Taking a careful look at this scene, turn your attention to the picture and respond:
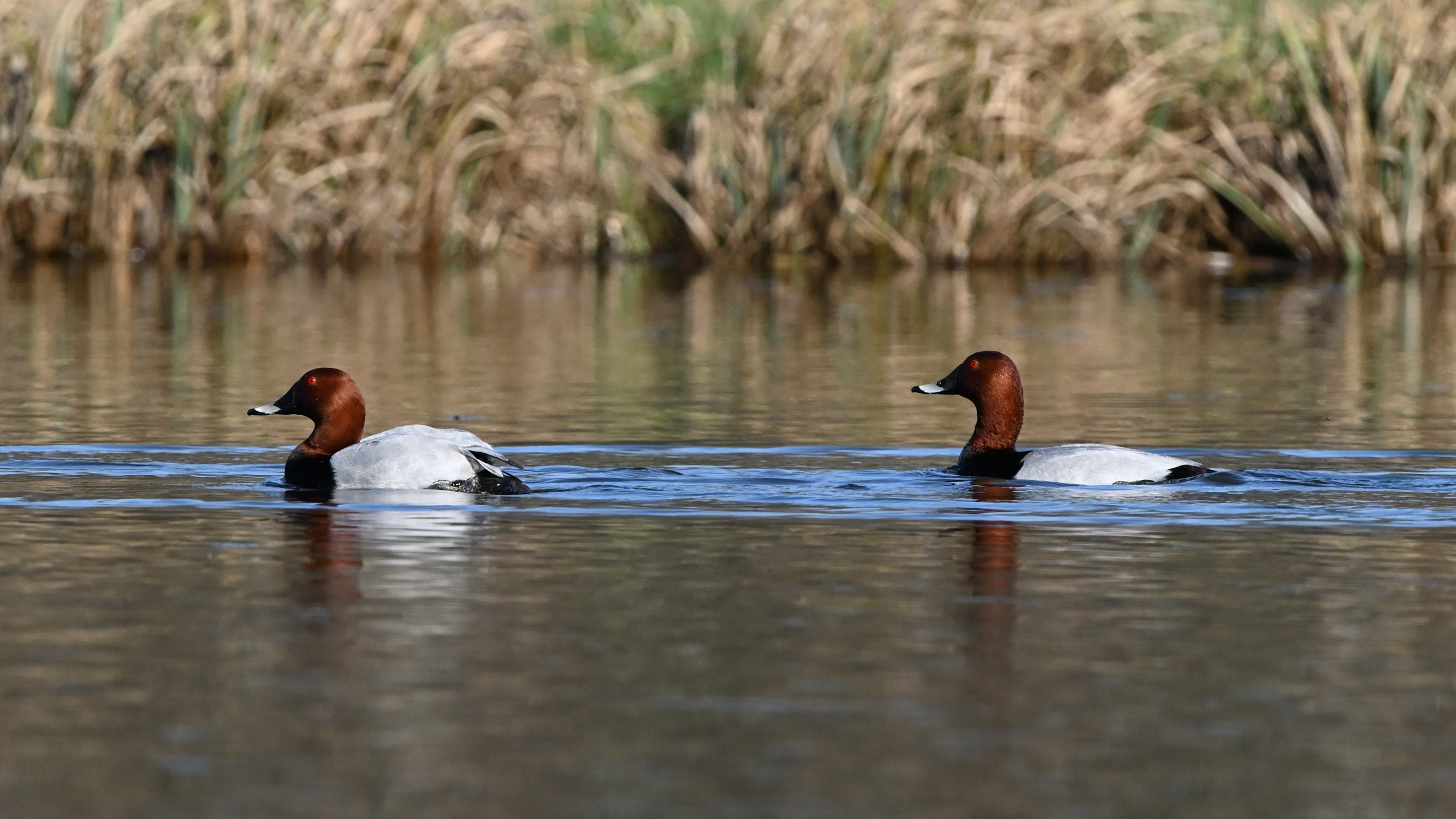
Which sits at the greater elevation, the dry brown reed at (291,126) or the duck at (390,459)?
the dry brown reed at (291,126)

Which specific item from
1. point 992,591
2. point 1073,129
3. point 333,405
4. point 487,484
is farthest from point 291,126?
point 992,591

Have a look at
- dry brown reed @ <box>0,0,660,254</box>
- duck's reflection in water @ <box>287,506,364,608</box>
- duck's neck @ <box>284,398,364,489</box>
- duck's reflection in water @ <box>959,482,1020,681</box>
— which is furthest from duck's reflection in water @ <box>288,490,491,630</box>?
dry brown reed @ <box>0,0,660,254</box>

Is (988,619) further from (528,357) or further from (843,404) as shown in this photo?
(528,357)

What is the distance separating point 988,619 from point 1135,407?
5.47 m

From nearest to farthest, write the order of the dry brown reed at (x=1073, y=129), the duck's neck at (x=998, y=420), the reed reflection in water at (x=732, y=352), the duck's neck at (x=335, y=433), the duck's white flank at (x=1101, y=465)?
the duck's white flank at (x=1101, y=465) < the duck's neck at (x=335, y=433) < the duck's neck at (x=998, y=420) < the reed reflection in water at (x=732, y=352) < the dry brown reed at (x=1073, y=129)

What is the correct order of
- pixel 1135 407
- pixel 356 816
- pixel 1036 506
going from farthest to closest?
pixel 1135 407, pixel 1036 506, pixel 356 816

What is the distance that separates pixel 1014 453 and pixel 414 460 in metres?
2.23

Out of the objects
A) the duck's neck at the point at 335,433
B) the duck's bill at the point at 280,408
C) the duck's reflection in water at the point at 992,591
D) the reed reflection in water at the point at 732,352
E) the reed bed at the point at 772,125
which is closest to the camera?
the duck's reflection in water at the point at 992,591

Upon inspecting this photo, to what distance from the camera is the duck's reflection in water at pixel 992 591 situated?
17.9ft

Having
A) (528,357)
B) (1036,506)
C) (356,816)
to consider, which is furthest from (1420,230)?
(356,816)

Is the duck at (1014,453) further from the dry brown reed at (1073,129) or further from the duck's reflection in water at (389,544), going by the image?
the dry brown reed at (1073,129)

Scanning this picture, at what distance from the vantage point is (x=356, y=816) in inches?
163

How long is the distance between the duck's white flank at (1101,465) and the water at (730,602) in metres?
0.13

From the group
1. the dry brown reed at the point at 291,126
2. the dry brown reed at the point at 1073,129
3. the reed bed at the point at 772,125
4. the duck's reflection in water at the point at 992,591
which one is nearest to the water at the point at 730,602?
the duck's reflection in water at the point at 992,591
